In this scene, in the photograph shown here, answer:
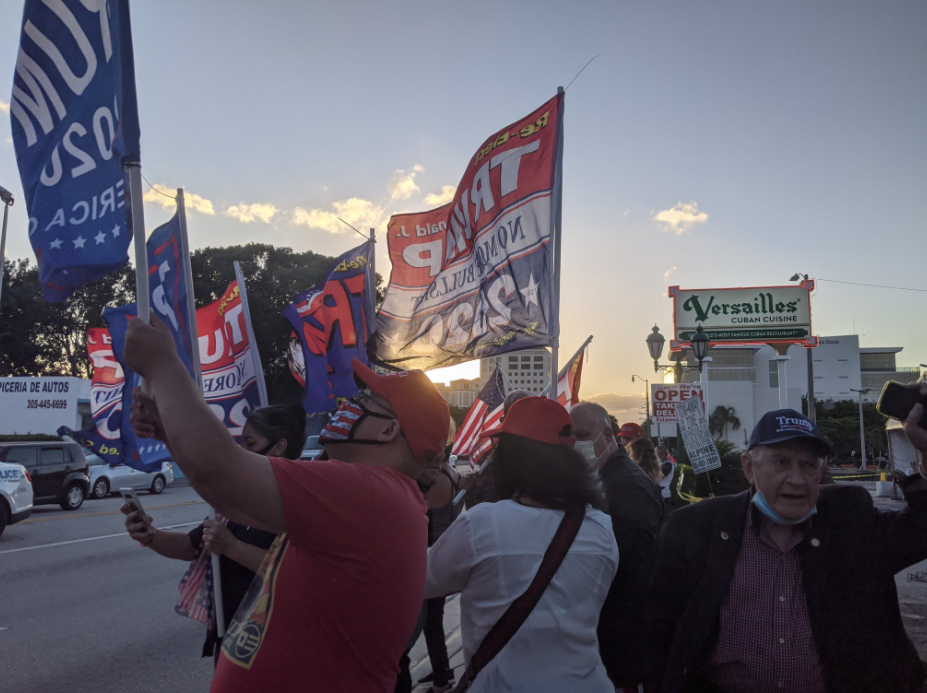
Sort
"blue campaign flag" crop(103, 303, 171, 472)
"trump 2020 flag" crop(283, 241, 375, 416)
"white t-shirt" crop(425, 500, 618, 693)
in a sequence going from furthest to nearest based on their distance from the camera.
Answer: "trump 2020 flag" crop(283, 241, 375, 416) → "blue campaign flag" crop(103, 303, 171, 472) → "white t-shirt" crop(425, 500, 618, 693)

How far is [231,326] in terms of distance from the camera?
23.4 feet

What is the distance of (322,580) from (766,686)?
1.77 m

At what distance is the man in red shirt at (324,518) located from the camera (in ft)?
4.60

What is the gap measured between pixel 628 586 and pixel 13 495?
12.9 m

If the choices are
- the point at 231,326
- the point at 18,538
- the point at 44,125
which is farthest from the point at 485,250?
the point at 18,538

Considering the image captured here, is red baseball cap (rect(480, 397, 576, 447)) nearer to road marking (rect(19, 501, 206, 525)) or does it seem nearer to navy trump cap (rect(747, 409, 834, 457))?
navy trump cap (rect(747, 409, 834, 457))

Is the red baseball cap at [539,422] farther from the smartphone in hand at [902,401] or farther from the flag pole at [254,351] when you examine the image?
the flag pole at [254,351]

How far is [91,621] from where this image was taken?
6.93 meters

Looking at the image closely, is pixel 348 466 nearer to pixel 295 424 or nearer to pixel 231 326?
pixel 295 424

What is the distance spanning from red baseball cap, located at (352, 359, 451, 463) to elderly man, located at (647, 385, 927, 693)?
4.36ft

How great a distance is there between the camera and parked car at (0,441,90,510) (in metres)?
16.4

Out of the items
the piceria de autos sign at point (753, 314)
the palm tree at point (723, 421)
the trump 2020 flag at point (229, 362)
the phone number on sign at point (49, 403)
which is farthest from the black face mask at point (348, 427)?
the palm tree at point (723, 421)

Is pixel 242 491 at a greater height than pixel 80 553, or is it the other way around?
pixel 242 491

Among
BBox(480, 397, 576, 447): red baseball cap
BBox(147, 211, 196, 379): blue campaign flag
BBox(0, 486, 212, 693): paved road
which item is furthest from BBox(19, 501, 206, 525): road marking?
BBox(480, 397, 576, 447): red baseball cap
